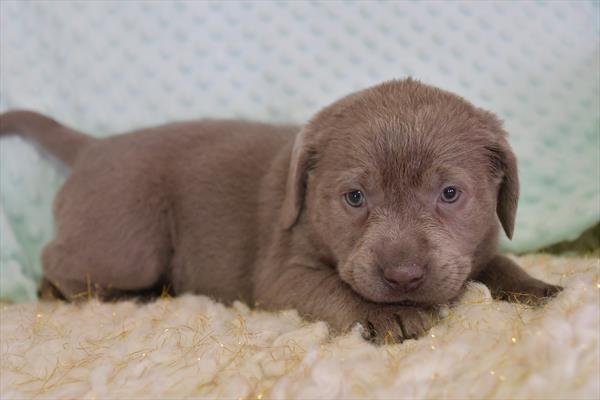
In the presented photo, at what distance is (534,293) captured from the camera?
241cm

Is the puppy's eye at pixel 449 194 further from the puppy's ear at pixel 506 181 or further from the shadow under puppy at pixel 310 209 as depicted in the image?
the puppy's ear at pixel 506 181

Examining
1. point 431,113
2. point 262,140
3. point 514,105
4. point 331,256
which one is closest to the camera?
point 431,113

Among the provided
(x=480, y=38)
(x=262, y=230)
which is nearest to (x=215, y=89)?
(x=262, y=230)

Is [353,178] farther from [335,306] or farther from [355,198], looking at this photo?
[335,306]

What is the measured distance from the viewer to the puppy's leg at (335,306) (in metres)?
2.17

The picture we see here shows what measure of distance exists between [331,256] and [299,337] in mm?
595

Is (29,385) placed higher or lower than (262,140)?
lower

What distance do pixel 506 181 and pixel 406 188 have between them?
0.48m

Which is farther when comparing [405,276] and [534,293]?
[534,293]

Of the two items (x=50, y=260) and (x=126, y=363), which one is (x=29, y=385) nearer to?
(x=126, y=363)

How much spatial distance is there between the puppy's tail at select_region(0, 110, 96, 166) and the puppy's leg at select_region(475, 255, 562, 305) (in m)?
2.04

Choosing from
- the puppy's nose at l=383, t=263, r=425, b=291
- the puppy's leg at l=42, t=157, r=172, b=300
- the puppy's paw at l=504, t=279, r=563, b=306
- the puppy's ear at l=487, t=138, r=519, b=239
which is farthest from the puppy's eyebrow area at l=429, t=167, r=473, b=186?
the puppy's leg at l=42, t=157, r=172, b=300

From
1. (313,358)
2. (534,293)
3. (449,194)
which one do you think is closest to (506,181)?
(449,194)

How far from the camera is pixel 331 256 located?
2.65m
